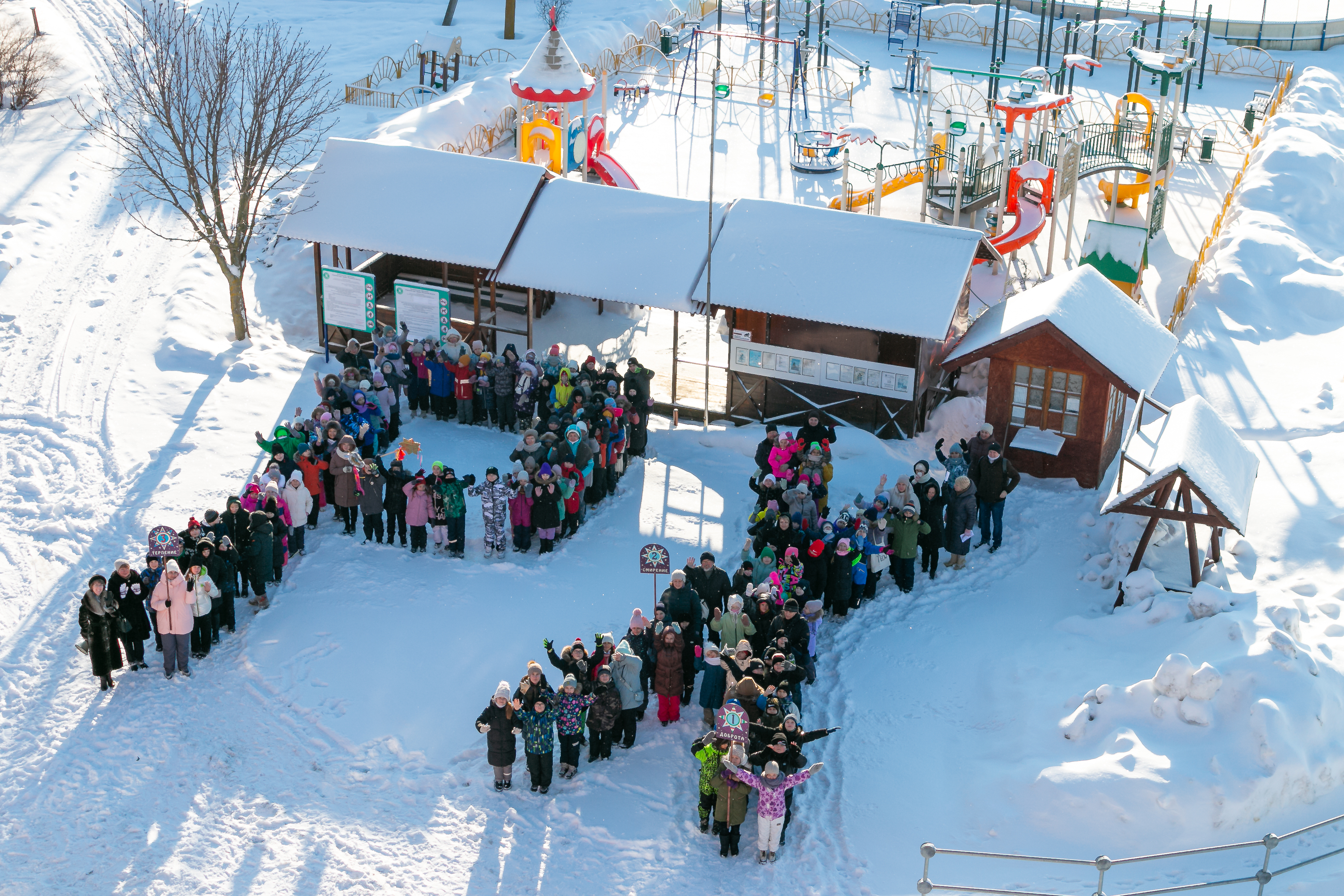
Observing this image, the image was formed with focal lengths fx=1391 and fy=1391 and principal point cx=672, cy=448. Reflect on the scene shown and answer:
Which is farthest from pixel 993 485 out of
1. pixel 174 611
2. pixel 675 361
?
pixel 174 611

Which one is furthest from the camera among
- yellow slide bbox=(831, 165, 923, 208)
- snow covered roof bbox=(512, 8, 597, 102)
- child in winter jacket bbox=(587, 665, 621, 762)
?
yellow slide bbox=(831, 165, 923, 208)

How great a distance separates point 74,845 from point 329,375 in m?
6.67

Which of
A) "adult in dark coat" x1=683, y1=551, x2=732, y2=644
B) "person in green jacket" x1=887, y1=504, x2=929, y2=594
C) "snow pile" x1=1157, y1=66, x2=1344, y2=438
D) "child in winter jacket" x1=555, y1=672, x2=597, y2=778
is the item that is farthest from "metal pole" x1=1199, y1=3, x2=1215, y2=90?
"child in winter jacket" x1=555, y1=672, x2=597, y2=778

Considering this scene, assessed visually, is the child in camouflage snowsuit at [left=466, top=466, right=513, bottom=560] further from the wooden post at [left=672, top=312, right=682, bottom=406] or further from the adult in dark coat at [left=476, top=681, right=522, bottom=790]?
the wooden post at [left=672, top=312, right=682, bottom=406]

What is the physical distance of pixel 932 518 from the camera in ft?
49.2

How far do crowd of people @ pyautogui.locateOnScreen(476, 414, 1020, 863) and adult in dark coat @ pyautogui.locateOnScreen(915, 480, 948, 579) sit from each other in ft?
0.06

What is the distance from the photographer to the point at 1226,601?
13125mm

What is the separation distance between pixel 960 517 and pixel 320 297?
10.0 metres

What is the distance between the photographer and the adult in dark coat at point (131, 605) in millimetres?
12805

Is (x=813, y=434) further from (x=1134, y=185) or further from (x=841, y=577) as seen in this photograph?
(x=1134, y=185)

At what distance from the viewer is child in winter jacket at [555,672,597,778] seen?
11578 mm

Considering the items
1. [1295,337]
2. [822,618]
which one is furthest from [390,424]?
[1295,337]

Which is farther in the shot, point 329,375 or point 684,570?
point 329,375

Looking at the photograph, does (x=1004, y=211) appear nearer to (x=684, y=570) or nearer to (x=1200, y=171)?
(x=1200, y=171)
